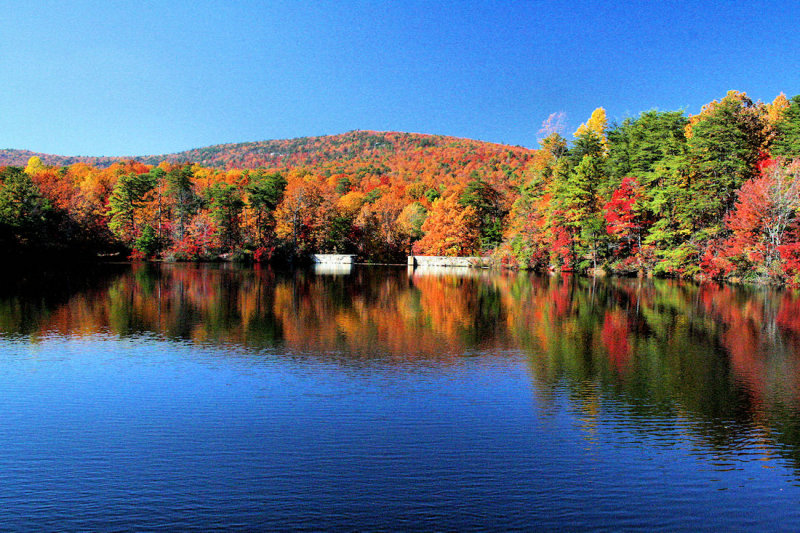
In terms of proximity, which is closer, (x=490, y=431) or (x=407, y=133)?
(x=490, y=431)

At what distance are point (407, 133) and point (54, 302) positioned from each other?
409 feet

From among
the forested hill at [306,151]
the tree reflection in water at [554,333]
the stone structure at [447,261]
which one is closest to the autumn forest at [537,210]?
the stone structure at [447,261]

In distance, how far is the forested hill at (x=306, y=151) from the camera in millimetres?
119062

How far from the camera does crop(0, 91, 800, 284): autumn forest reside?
34125 millimetres

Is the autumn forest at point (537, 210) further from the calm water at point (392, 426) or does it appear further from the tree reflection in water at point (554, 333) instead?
the calm water at point (392, 426)

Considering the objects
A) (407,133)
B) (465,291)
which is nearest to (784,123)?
(465,291)

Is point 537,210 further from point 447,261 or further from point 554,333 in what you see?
point 554,333

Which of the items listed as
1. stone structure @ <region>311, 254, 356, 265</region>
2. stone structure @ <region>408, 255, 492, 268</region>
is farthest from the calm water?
stone structure @ <region>311, 254, 356, 265</region>

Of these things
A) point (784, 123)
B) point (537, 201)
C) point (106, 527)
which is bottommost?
point (106, 527)

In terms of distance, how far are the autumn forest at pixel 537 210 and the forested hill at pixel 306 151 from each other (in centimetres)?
3389

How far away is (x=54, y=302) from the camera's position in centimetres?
1823

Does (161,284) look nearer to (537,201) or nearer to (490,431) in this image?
(490,431)

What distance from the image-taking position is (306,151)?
131 meters

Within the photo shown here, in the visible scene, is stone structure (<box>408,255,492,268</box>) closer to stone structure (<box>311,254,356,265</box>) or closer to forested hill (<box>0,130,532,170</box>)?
stone structure (<box>311,254,356,265</box>)
